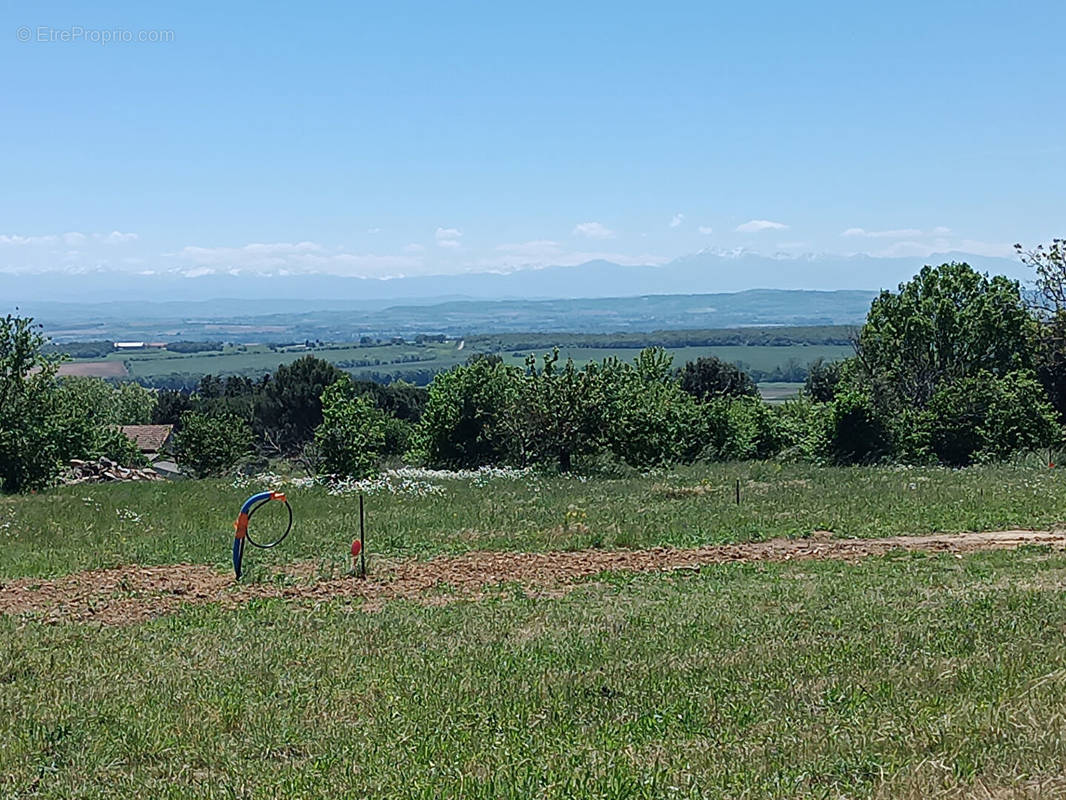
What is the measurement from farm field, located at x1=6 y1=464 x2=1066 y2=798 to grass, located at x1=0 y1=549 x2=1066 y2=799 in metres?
0.03

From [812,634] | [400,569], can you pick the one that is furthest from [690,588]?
[400,569]

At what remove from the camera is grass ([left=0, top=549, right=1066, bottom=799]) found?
608 cm

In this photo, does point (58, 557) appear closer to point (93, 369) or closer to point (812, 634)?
point (812, 634)

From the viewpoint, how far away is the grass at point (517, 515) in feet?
56.4

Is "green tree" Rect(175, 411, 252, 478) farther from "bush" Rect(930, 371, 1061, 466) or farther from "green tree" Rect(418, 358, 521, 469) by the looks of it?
"bush" Rect(930, 371, 1061, 466)

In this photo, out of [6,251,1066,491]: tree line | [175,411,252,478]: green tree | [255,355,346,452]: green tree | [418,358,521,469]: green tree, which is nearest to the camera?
[6,251,1066,491]: tree line

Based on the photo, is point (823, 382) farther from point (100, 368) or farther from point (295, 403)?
point (100, 368)

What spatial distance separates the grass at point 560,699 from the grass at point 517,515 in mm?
5150

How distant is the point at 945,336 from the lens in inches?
2126

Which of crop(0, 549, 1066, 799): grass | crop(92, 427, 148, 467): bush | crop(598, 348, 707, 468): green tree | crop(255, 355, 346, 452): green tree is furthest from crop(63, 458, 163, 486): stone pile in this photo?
crop(255, 355, 346, 452): green tree

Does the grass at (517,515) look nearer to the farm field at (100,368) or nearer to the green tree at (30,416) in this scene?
the green tree at (30,416)

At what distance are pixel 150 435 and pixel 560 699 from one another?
236 feet

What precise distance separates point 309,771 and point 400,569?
8.49m

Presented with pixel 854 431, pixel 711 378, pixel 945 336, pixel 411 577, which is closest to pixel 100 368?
pixel 711 378
